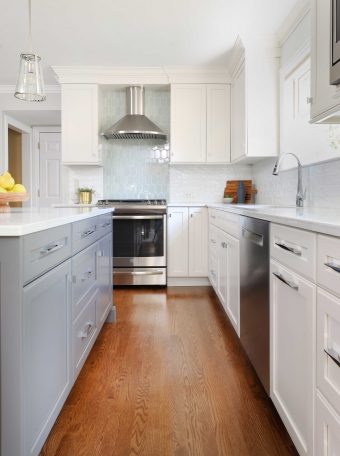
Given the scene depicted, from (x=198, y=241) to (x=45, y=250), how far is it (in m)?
3.07

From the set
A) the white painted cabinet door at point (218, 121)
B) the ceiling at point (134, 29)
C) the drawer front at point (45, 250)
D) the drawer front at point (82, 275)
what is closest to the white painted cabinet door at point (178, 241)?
the white painted cabinet door at point (218, 121)

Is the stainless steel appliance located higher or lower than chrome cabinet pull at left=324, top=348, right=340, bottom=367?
higher

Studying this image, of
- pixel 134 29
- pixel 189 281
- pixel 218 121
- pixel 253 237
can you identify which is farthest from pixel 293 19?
pixel 189 281

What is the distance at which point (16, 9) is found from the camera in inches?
123

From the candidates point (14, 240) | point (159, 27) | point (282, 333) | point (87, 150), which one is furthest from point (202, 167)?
point (14, 240)

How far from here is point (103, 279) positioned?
2.64 metres

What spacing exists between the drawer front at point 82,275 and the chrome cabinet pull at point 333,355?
1.10 metres

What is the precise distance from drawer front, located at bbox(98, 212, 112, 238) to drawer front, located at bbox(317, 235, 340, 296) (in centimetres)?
165

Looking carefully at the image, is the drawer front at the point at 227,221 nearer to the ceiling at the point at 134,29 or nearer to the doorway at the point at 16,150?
the ceiling at the point at 134,29

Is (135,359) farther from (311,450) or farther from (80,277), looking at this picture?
(311,450)

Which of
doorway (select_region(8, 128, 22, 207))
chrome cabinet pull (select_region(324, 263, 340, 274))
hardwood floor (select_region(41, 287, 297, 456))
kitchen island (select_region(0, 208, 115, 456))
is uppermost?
doorway (select_region(8, 128, 22, 207))

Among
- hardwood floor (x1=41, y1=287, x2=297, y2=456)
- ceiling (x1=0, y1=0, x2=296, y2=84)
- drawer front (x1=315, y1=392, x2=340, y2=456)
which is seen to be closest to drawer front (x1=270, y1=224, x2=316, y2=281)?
drawer front (x1=315, y1=392, x2=340, y2=456)

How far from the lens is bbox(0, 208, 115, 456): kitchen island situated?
1.07 m

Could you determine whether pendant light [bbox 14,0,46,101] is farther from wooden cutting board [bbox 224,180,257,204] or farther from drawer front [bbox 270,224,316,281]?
wooden cutting board [bbox 224,180,257,204]
